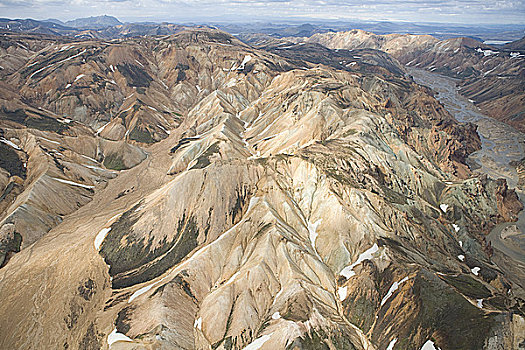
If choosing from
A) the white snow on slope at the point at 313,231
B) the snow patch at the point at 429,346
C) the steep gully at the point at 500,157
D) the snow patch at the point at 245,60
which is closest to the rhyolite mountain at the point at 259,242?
the white snow on slope at the point at 313,231

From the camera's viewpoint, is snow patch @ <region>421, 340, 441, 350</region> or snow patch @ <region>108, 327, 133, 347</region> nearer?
snow patch @ <region>421, 340, 441, 350</region>

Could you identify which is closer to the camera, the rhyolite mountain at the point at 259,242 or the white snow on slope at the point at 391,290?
the rhyolite mountain at the point at 259,242

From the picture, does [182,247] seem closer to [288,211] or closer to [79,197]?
[288,211]

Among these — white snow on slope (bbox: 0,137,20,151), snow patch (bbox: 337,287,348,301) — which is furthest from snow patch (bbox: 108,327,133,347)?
white snow on slope (bbox: 0,137,20,151)

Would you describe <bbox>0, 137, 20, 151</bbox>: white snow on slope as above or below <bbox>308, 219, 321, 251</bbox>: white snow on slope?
above

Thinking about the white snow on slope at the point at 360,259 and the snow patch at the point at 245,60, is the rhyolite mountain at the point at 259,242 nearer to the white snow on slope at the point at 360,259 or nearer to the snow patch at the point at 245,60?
the white snow on slope at the point at 360,259

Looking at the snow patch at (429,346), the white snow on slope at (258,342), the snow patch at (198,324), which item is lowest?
the snow patch at (198,324)

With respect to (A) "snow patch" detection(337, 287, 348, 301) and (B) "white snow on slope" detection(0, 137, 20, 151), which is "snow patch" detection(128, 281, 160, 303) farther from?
(B) "white snow on slope" detection(0, 137, 20, 151)

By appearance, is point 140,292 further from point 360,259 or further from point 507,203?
point 507,203
